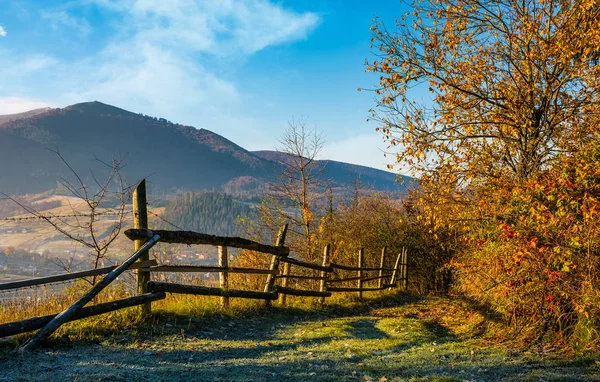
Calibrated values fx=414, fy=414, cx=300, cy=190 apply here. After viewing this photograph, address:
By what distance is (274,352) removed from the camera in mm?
6301

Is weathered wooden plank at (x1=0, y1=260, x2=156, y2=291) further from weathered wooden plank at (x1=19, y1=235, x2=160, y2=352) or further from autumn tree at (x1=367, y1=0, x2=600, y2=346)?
autumn tree at (x1=367, y1=0, x2=600, y2=346)

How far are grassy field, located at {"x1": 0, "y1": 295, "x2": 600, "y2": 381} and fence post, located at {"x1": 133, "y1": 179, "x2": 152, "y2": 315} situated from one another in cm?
42

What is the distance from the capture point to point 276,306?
10.5 m

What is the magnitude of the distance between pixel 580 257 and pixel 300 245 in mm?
14596

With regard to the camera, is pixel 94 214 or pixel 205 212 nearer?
pixel 94 214

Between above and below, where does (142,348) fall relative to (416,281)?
above

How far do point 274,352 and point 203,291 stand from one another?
2604 millimetres

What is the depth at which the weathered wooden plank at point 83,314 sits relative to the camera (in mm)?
5155

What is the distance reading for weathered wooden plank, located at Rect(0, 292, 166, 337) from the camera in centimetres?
516

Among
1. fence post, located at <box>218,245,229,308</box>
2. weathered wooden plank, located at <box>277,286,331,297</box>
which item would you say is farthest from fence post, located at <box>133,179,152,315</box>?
weathered wooden plank, located at <box>277,286,331,297</box>

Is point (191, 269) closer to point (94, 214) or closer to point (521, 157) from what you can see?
A: point (94, 214)

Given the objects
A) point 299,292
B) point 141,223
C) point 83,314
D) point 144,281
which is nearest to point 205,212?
point 299,292

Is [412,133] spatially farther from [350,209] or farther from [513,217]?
[350,209]

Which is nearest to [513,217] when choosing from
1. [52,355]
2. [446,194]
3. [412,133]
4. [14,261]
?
[446,194]
